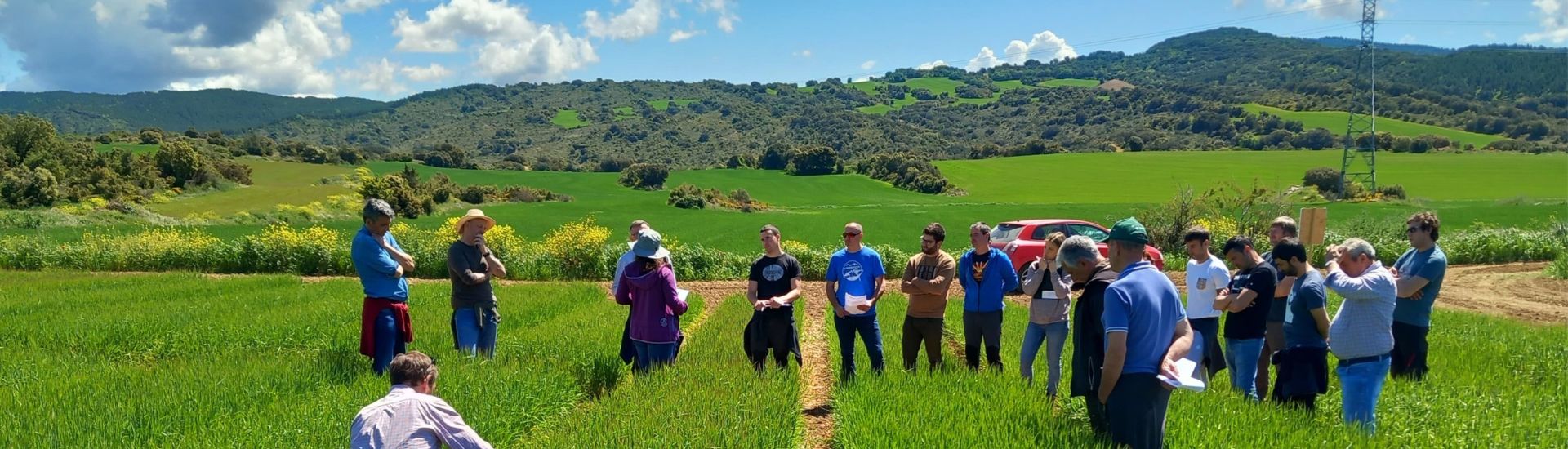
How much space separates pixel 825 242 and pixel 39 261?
21.2 meters

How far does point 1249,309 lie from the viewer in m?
5.42

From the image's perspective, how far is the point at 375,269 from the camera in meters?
5.94

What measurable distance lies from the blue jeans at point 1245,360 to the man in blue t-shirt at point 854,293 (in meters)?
2.59

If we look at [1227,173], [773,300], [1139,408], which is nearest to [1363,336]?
[1139,408]

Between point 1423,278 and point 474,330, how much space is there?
743 cm

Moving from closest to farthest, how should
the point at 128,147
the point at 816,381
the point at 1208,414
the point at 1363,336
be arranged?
the point at 1363,336 < the point at 1208,414 < the point at 816,381 < the point at 128,147

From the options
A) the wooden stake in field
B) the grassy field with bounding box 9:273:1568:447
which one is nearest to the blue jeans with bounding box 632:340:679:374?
the grassy field with bounding box 9:273:1568:447

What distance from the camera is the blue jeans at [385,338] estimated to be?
6.11 m

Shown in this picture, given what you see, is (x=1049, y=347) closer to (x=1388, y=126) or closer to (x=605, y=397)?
(x=605, y=397)

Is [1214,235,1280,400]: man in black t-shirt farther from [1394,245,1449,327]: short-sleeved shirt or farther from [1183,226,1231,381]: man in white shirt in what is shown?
[1394,245,1449,327]: short-sleeved shirt

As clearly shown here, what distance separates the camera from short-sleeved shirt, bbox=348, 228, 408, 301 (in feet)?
19.4

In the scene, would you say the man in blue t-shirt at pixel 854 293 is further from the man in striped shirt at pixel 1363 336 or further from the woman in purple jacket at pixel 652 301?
the man in striped shirt at pixel 1363 336

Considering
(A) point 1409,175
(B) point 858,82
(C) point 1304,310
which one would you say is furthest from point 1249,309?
(B) point 858,82

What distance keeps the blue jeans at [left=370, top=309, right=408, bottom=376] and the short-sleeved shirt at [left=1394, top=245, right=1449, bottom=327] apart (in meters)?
7.63
